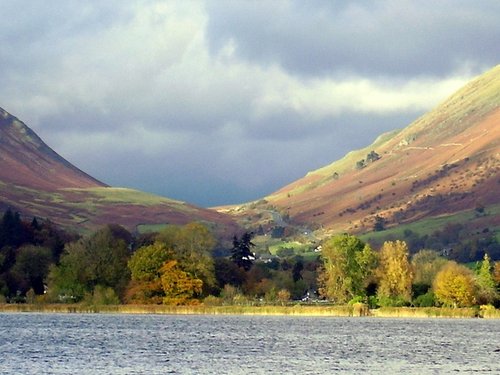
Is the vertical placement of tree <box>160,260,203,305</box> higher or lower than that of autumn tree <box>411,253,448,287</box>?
lower

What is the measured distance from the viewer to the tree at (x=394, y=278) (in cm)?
16850

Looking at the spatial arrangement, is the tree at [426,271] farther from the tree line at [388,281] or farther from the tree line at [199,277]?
the tree line at [388,281]

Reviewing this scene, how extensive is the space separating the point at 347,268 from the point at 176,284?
26.0 meters

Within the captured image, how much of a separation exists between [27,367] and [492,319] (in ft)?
340

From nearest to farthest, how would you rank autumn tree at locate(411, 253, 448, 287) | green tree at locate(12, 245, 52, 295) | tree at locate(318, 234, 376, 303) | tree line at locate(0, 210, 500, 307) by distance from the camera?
tree line at locate(0, 210, 500, 307) < tree at locate(318, 234, 376, 303) < autumn tree at locate(411, 253, 448, 287) < green tree at locate(12, 245, 52, 295)

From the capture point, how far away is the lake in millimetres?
79250

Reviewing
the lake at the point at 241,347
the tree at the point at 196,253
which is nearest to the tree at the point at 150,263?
the tree at the point at 196,253

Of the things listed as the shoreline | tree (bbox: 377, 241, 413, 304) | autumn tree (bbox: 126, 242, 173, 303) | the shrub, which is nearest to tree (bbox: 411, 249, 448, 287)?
the shrub

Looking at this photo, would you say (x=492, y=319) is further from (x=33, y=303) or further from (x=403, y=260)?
(x=33, y=303)

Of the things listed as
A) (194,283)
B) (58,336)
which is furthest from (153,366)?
(194,283)

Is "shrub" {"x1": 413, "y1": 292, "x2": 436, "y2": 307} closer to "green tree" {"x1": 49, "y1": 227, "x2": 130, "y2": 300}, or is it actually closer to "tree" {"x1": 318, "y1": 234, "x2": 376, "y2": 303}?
"tree" {"x1": 318, "y1": 234, "x2": 376, "y2": 303}

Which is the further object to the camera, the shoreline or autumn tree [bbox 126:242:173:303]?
autumn tree [bbox 126:242:173:303]

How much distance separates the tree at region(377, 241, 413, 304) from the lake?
1968cm

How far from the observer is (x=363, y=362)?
280 ft
